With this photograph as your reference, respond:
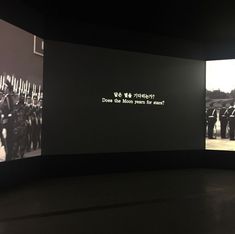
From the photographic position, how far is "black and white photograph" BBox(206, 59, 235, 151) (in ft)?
32.1

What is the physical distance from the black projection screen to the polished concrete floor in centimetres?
106

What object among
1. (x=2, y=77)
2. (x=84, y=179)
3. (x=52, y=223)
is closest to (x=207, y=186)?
(x=84, y=179)

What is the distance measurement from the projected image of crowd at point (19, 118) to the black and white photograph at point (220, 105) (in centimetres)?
489

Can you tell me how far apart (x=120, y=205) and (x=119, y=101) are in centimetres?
389

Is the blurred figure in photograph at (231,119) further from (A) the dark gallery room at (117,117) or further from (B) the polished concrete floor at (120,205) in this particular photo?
(B) the polished concrete floor at (120,205)

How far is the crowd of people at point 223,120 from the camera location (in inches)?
385

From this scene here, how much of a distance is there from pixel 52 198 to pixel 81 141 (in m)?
2.60

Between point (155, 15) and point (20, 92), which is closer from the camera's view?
point (20, 92)

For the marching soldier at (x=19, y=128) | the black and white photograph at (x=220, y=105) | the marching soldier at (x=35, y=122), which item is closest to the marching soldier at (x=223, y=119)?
the black and white photograph at (x=220, y=105)

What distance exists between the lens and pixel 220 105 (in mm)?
9859

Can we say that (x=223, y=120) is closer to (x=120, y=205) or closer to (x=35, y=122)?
(x=35, y=122)

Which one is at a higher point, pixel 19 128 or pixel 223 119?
pixel 223 119

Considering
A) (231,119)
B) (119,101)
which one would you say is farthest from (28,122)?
(231,119)

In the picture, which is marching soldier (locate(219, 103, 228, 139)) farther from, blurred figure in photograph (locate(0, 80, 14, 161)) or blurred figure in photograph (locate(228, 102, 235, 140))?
blurred figure in photograph (locate(0, 80, 14, 161))
